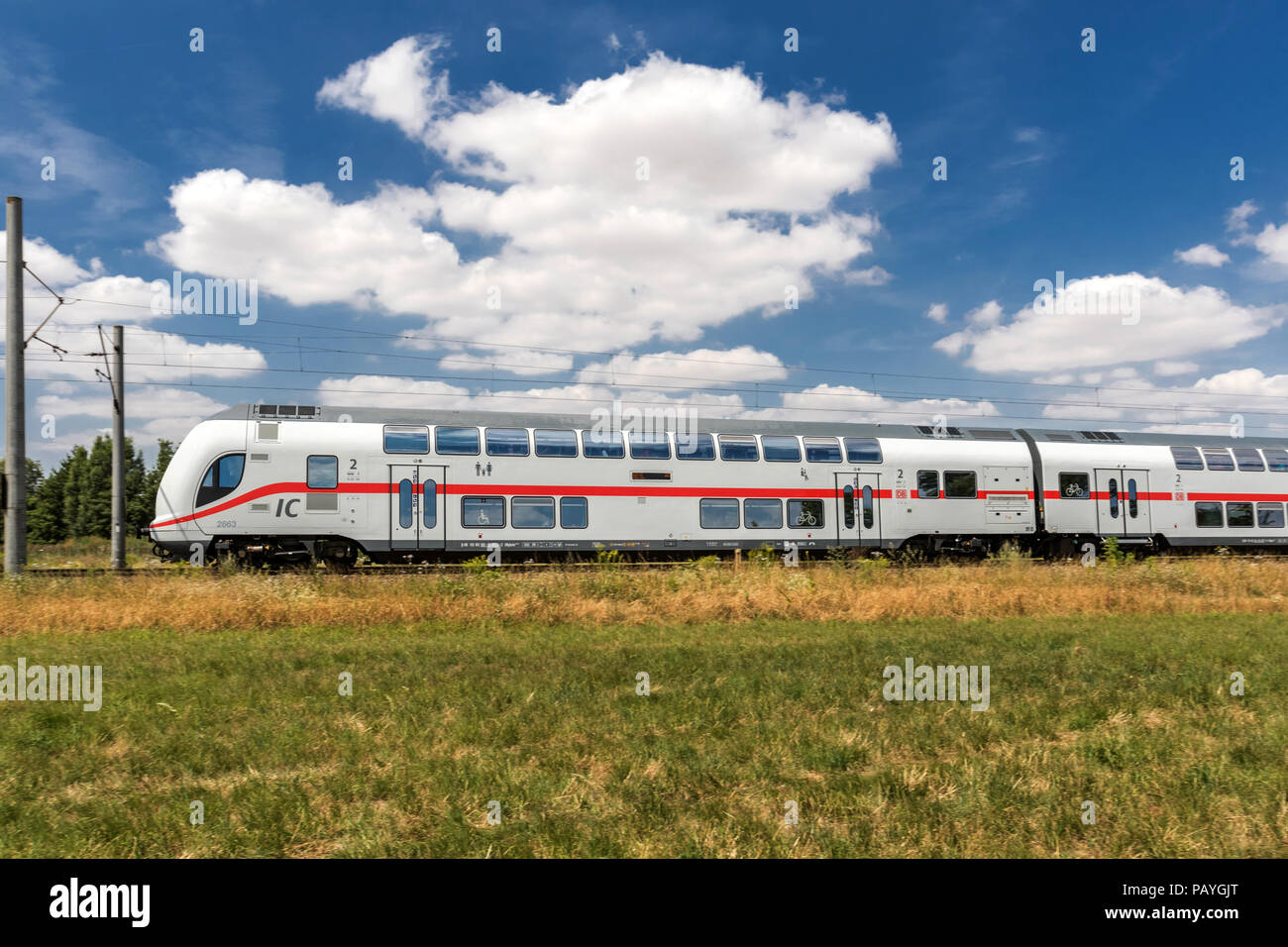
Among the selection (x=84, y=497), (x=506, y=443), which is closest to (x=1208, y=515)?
(x=506, y=443)

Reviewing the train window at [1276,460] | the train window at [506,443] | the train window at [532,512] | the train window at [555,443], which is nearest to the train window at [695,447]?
the train window at [555,443]

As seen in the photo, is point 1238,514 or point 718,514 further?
point 1238,514

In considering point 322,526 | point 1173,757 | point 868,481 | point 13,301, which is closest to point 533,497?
point 322,526

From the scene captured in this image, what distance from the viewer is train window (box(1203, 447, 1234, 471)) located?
2620 centimetres

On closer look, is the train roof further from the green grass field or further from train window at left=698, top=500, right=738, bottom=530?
the green grass field

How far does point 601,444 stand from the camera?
68.1 ft

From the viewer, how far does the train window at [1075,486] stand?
24672 mm

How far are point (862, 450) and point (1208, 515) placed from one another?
42.7 ft

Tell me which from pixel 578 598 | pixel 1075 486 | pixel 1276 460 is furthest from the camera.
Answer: pixel 1276 460

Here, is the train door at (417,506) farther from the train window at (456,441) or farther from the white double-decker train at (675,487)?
the train window at (456,441)

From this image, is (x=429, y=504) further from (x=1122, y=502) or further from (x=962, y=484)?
(x=1122, y=502)

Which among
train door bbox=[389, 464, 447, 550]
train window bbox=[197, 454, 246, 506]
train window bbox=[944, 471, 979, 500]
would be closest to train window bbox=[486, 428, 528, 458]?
train door bbox=[389, 464, 447, 550]

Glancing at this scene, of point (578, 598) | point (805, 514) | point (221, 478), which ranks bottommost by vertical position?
point (578, 598)
